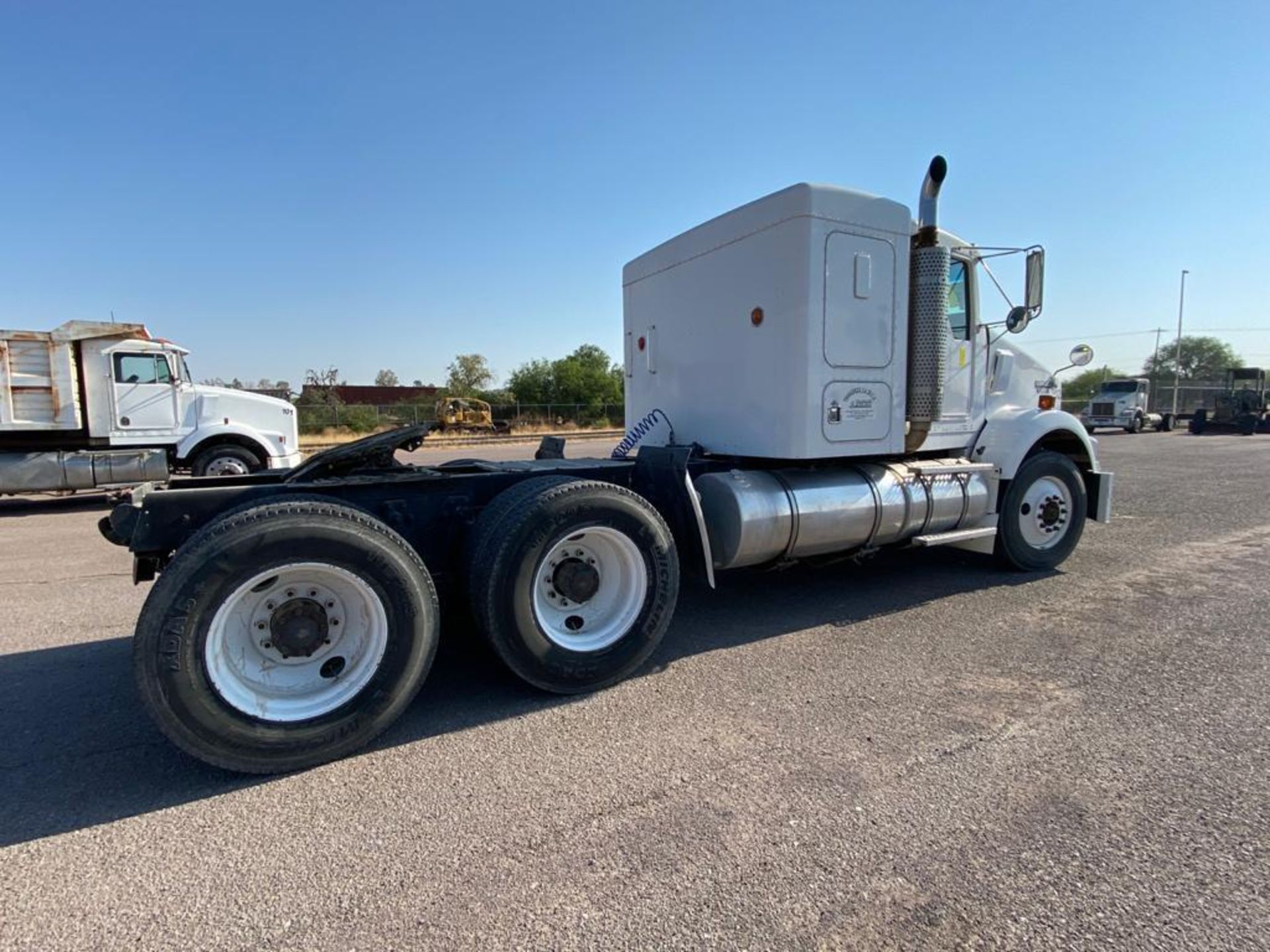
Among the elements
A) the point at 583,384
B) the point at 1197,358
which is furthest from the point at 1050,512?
the point at 1197,358

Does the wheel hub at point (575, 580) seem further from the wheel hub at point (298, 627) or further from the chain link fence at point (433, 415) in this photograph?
the chain link fence at point (433, 415)

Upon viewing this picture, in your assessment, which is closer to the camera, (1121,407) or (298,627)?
(298,627)

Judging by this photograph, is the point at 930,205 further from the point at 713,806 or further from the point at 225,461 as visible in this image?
the point at 225,461

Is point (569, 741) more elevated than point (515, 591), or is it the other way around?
point (515, 591)

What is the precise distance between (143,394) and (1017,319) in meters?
12.6

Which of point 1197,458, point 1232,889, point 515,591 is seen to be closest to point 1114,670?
point 1232,889

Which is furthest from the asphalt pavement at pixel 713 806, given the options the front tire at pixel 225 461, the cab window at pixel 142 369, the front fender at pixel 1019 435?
the cab window at pixel 142 369

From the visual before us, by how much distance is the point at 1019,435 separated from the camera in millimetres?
5891

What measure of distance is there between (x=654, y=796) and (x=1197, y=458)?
21.4 m

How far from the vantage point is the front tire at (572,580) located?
3.41 meters

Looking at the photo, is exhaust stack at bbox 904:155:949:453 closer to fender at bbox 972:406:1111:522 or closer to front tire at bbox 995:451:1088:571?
→ fender at bbox 972:406:1111:522

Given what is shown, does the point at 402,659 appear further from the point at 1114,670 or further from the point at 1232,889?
the point at 1114,670

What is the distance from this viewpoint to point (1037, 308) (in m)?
5.61

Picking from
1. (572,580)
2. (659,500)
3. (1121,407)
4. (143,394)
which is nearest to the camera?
(572,580)
